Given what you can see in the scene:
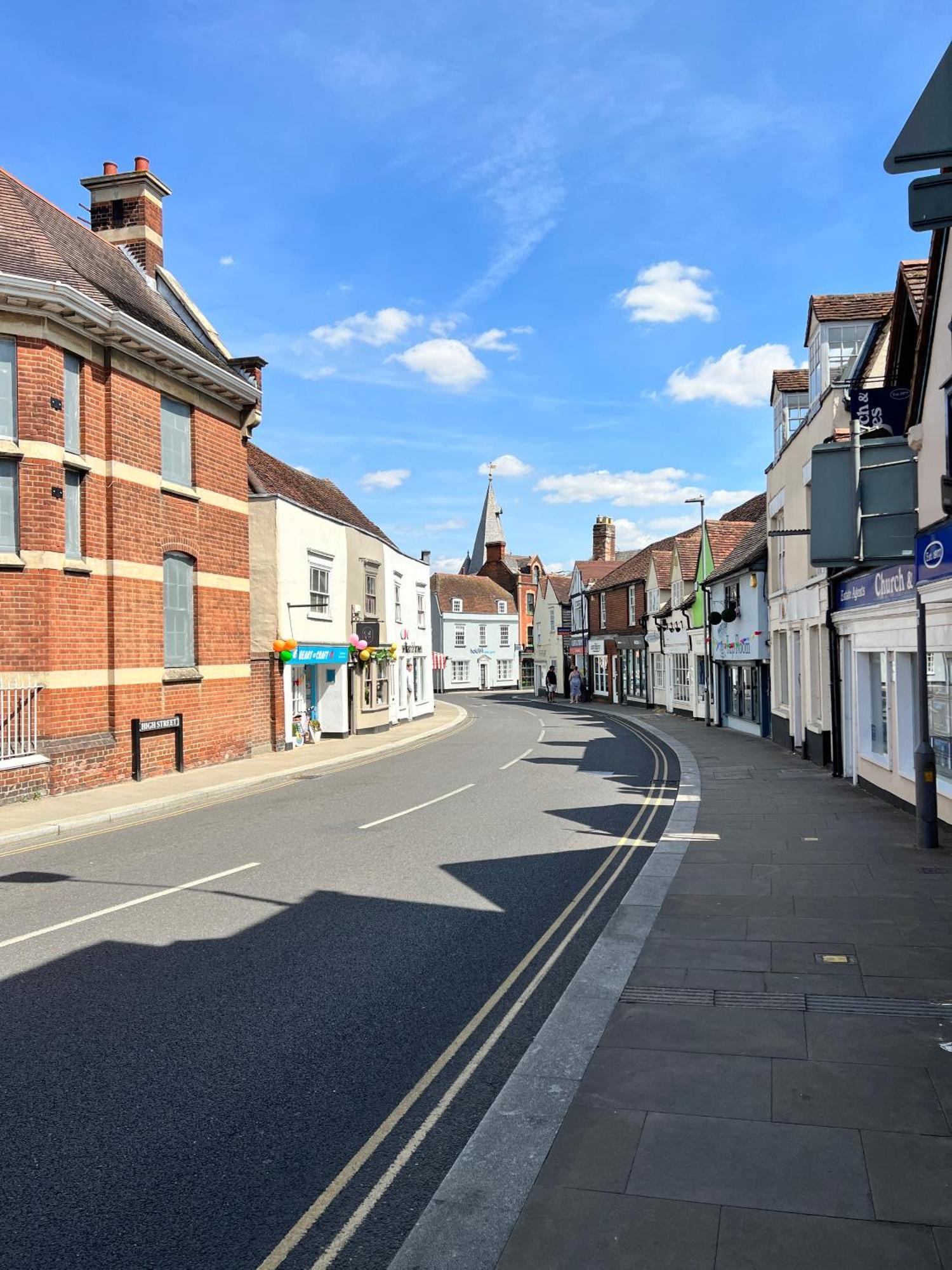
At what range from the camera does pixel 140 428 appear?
19000 mm

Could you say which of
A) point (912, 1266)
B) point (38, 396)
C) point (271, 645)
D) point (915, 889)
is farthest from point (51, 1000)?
point (271, 645)

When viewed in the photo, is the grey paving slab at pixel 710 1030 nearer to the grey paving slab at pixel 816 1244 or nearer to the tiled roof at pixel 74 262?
the grey paving slab at pixel 816 1244

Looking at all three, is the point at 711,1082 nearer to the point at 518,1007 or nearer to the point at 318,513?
the point at 518,1007

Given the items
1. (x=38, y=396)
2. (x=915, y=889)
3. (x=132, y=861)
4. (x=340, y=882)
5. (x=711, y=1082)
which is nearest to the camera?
(x=711, y=1082)

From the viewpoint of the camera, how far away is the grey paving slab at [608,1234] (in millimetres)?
3434

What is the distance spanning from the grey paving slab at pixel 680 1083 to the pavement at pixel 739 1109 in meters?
0.01

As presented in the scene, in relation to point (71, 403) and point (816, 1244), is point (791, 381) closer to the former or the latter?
point (71, 403)

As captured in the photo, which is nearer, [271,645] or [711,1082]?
[711,1082]

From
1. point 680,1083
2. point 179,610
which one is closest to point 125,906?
point 680,1083

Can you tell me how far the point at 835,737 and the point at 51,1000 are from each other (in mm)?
15341

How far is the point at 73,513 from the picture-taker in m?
17.2

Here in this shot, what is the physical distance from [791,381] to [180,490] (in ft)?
51.9

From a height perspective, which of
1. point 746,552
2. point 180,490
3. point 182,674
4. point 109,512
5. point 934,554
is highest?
point 180,490

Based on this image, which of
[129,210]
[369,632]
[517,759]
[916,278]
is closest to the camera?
[916,278]
